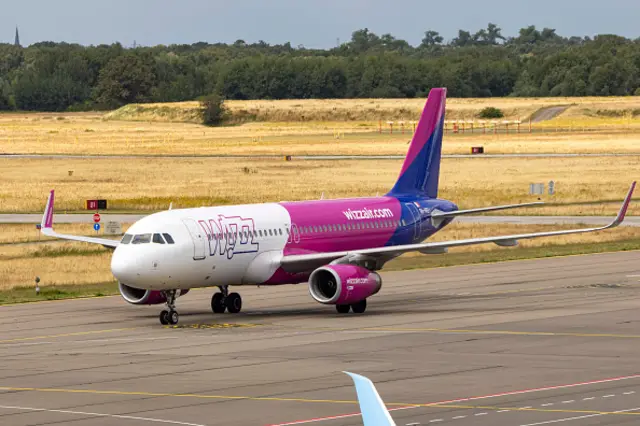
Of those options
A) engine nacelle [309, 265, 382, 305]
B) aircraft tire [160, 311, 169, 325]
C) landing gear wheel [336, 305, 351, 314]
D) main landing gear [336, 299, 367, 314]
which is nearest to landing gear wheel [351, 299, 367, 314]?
main landing gear [336, 299, 367, 314]

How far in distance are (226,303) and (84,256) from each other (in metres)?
20.8

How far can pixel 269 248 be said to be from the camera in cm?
4588

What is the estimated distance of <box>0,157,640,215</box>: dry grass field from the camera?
95062mm

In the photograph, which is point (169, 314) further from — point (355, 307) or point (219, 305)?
point (355, 307)

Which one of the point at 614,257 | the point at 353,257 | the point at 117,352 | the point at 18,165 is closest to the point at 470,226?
the point at 614,257

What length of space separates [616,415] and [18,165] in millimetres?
114836

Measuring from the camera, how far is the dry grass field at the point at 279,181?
9506 centimetres

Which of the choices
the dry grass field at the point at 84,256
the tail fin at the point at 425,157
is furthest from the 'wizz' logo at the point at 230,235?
the dry grass field at the point at 84,256

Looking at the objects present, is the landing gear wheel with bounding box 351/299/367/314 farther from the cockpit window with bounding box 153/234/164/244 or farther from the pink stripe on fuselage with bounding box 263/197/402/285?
the cockpit window with bounding box 153/234/164/244

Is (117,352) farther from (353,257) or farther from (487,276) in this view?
(487,276)

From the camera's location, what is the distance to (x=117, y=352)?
123 feet

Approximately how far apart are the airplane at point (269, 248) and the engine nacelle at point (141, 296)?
35 millimetres

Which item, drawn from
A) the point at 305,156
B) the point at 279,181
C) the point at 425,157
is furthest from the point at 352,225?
the point at 305,156

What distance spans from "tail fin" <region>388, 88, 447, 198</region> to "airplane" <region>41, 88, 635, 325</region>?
A: 2.21 meters
